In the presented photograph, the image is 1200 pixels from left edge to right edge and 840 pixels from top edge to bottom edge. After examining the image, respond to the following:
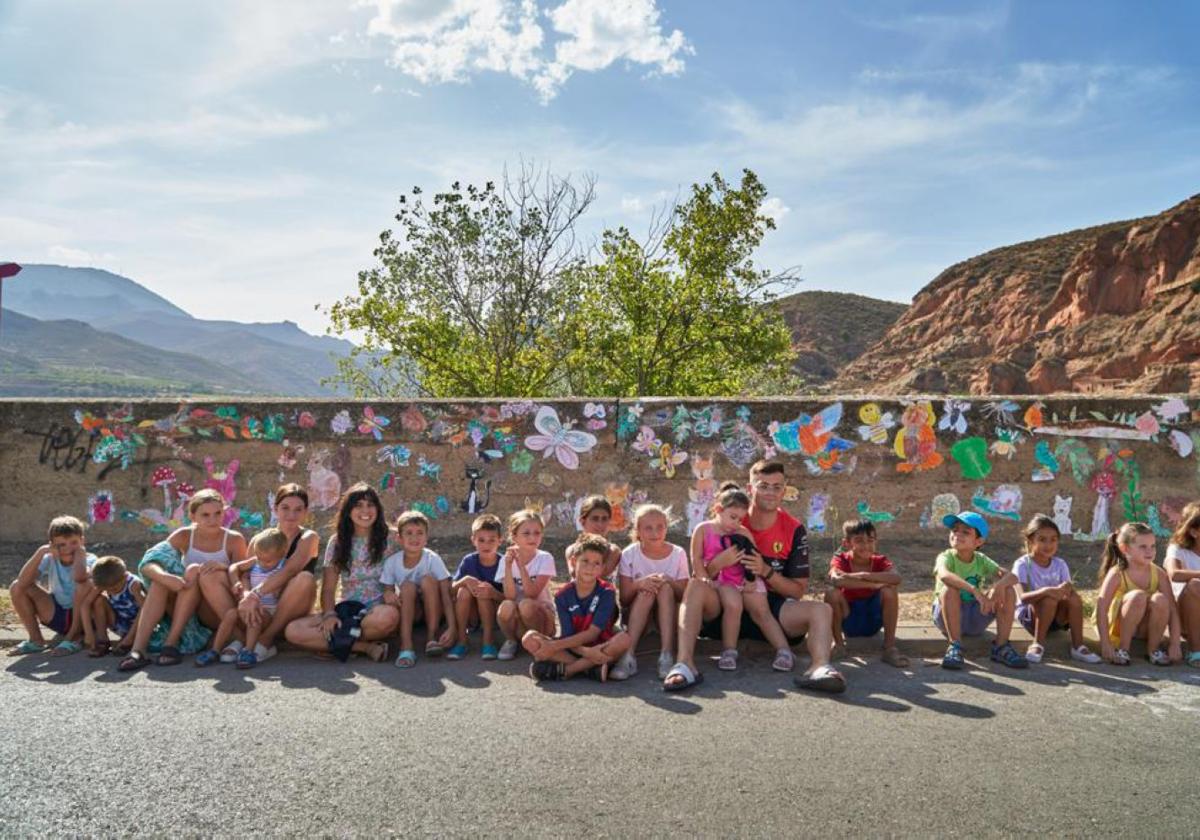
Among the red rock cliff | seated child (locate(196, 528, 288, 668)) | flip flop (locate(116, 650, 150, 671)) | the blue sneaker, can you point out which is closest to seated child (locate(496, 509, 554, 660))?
seated child (locate(196, 528, 288, 668))

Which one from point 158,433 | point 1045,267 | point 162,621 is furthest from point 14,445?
point 1045,267

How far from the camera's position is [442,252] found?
13055 mm

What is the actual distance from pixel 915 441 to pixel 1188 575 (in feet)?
9.08

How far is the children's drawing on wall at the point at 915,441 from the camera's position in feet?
A: 24.5

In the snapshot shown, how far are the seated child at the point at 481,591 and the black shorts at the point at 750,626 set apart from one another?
1278 millimetres

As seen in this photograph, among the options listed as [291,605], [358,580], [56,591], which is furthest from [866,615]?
[56,591]

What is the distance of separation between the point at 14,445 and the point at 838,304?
239ft

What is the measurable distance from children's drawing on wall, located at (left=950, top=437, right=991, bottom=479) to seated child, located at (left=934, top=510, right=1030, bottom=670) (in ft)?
8.20

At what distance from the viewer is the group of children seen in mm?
4652

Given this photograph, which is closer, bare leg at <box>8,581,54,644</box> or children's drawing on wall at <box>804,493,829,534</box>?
bare leg at <box>8,581,54,644</box>

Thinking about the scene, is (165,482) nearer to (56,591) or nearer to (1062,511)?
(56,591)

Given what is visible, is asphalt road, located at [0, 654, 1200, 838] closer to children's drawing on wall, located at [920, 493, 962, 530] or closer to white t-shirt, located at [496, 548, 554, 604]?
white t-shirt, located at [496, 548, 554, 604]

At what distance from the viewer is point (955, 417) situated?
746 centimetres

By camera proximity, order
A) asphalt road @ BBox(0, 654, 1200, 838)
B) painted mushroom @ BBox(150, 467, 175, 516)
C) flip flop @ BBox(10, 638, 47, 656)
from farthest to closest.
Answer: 1. painted mushroom @ BBox(150, 467, 175, 516)
2. flip flop @ BBox(10, 638, 47, 656)
3. asphalt road @ BBox(0, 654, 1200, 838)
